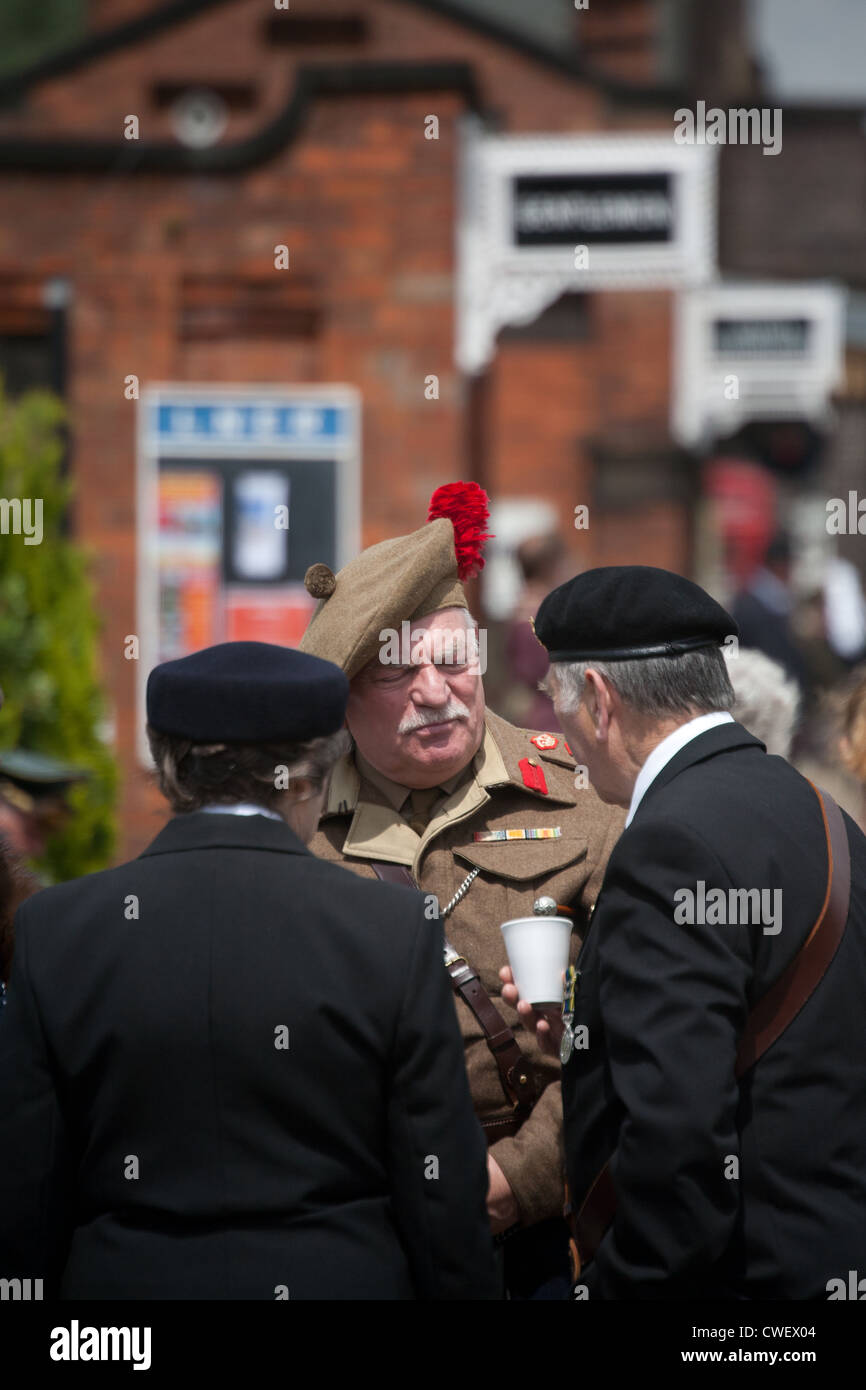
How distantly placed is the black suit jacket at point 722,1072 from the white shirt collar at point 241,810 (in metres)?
0.48

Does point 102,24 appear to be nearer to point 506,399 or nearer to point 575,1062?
point 506,399

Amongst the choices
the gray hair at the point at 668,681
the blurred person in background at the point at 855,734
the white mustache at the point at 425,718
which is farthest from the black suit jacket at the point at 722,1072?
the blurred person in background at the point at 855,734

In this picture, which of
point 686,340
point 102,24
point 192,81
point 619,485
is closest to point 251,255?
point 192,81

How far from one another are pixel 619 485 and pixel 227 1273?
13.6m

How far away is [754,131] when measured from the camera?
1453cm

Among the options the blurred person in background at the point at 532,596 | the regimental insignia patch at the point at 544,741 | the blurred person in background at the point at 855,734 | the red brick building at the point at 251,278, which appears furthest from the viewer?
the red brick building at the point at 251,278

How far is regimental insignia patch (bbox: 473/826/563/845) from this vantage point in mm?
2912

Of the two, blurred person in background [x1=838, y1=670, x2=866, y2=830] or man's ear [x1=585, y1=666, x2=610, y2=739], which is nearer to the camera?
man's ear [x1=585, y1=666, x2=610, y2=739]

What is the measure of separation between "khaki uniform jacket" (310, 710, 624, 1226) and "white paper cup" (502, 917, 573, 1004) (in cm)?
31

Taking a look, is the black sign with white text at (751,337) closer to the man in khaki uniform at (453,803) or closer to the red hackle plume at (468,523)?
the red hackle plume at (468,523)

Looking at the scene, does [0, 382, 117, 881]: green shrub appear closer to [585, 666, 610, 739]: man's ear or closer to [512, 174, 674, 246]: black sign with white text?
[512, 174, 674, 246]: black sign with white text

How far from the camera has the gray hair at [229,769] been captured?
221 cm
